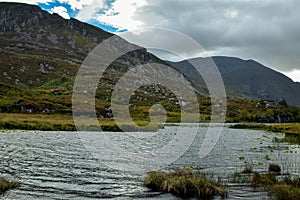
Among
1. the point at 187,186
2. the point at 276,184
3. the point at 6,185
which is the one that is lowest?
the point at 276,184

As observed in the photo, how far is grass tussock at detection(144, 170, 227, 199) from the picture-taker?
22664mm

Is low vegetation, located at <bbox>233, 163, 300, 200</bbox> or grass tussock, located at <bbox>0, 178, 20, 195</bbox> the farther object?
grass tussock, located at <bbox>0, 178, 20, 195</bbox>

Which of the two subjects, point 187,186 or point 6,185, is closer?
point 6,185

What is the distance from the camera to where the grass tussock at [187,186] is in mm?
22664

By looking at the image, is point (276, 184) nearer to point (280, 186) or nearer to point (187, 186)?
point (280, 186)

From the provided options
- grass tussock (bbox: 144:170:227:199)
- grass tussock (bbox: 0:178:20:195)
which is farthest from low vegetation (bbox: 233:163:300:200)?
grass tussock (bbox: 0:178:20:195)

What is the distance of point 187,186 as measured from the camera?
76.1 feet

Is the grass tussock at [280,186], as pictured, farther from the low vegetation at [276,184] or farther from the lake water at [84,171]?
the lake water at [84,171]

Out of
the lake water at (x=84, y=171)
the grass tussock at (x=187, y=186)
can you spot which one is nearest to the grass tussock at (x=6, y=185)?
the lake water at (x=84, y=171)

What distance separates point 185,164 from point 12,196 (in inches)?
821

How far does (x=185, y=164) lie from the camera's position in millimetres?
37281

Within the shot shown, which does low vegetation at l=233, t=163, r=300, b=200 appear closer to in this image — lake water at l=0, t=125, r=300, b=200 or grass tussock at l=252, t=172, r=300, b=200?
grass tussock at l=252, t=172, r=300, b=200

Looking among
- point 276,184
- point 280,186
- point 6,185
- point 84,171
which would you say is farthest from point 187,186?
point 6,185

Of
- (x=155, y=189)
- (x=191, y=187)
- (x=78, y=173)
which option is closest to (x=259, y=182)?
(x=191, y=187)
